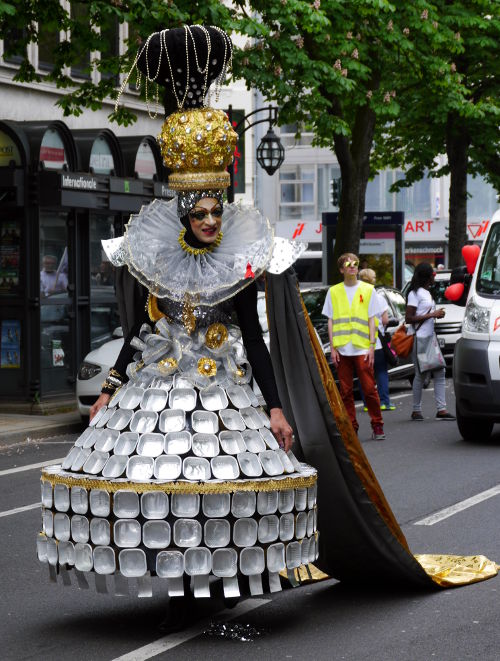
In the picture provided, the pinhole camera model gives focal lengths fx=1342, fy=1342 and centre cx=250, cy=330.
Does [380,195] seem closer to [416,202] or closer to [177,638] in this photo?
[416,202]

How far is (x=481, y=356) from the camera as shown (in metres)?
12.7

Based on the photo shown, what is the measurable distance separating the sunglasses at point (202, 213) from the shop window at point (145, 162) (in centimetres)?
1442

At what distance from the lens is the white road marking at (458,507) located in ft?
28.2

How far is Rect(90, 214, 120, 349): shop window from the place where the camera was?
18.7m

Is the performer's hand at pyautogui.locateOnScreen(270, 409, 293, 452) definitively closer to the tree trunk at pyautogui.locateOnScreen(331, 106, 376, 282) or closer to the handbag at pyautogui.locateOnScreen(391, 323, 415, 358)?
the handbag at pyautogui.locateOnScreen(391, 323, 415, 358)

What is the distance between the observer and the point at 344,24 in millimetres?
20141

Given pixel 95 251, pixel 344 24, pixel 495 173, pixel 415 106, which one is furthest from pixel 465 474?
pixel 495 173

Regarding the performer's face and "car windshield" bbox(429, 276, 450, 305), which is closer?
the performer's face

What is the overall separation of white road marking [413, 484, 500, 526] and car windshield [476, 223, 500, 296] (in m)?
3.37

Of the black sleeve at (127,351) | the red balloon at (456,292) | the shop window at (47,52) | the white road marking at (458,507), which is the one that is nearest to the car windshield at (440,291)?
the shop window at (47,52)

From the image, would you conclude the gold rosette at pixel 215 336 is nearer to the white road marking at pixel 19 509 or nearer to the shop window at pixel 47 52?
the white road marking at pixel 19 509

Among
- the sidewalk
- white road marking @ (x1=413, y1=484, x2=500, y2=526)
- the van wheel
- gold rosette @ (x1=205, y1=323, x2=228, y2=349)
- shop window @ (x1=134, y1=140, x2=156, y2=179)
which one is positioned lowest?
the sidewalk

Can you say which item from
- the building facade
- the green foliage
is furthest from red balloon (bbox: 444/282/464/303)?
the green foliage

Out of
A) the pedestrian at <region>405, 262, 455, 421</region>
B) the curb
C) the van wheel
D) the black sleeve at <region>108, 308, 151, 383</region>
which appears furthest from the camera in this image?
the pedestrian at <region>405, 262, 455, 421</region>
